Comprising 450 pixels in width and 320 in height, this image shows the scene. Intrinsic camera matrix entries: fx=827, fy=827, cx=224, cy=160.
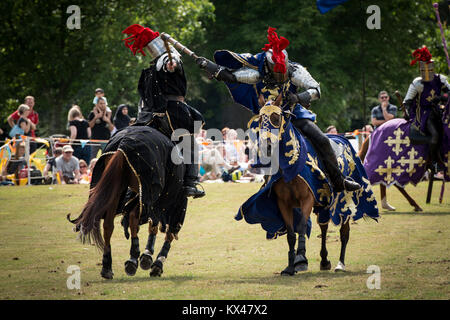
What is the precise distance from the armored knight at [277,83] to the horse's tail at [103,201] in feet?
5.53

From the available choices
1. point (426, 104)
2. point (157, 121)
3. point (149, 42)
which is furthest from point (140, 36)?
point (426, 104)

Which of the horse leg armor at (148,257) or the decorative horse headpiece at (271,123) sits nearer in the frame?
the decorative horse headpiece at (271,123)

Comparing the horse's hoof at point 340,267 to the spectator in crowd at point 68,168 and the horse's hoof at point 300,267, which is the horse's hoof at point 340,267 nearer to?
the horse's hoof at point 300,267

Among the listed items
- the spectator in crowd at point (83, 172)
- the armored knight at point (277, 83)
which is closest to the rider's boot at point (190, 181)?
the armored knight at point (277, 83)

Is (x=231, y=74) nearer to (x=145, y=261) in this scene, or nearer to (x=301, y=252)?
(x=301, y=252)

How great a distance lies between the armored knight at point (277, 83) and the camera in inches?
383

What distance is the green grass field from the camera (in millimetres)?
8047

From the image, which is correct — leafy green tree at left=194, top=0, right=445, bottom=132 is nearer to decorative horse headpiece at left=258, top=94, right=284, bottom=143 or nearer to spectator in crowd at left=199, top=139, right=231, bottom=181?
spectator in crowd at left=199, top=139, right=231, bottom=181

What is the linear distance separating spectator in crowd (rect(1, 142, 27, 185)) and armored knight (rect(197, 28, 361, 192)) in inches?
464

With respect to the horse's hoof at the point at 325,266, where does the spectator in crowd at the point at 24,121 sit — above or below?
above

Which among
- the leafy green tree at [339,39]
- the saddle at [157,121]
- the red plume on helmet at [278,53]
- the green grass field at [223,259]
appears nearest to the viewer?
the green grass field at [223,259]

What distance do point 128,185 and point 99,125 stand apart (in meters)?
14.3

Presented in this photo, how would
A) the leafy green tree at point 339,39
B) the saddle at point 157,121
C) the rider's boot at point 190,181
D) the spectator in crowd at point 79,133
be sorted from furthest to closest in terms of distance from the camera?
1. the leafy green tree at point 339,39
2. the spectator in crowd at point 79,133
3. the rider's boot at point 190,181
4. the saddle at point 157,121

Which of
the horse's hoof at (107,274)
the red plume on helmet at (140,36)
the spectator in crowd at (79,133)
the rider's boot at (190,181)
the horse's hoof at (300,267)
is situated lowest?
the horse's hoof at (107,274)
